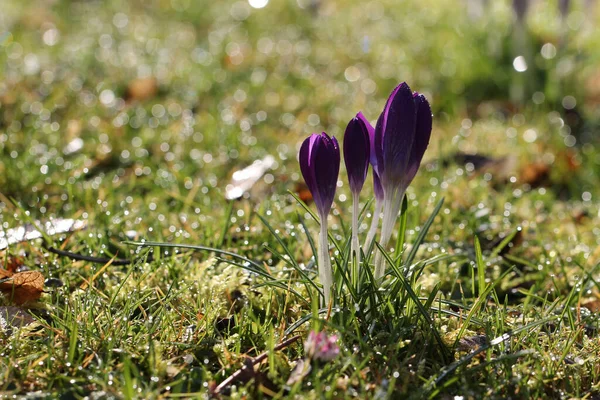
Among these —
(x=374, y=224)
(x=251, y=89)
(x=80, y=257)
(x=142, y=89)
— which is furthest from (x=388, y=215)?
(x=142, y=89)

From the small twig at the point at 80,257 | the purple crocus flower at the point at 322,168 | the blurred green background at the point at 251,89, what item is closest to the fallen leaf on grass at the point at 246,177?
the blurred green background at the point at 251,89

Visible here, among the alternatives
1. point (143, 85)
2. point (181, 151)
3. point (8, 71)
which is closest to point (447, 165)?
point (181, 151)

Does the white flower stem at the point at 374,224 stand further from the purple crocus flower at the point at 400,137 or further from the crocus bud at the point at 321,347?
the crocus bud at the point at 321,347

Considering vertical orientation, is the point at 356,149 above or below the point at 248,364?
above

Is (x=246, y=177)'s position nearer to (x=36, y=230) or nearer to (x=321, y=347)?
(x=36, y=230)

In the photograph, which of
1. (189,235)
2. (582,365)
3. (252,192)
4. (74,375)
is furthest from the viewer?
(252,192)

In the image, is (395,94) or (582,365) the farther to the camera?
(582,365)

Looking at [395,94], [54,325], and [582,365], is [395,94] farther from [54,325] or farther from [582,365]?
[54,325]
